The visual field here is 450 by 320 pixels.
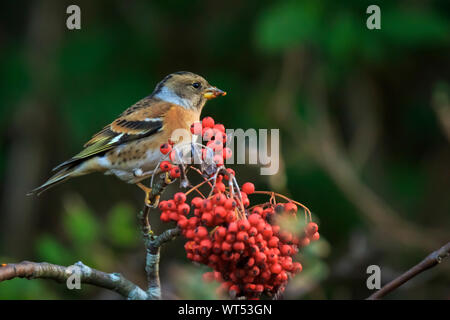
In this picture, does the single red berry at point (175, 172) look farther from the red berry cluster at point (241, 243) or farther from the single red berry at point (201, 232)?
the single red berry at point (201, 232)

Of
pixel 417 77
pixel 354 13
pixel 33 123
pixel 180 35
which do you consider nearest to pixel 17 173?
pixel 33 123

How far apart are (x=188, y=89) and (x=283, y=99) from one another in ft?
4.36

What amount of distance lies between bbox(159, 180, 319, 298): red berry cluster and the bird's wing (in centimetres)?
151

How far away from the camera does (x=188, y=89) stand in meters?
3.51

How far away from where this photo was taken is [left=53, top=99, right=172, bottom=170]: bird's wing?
3266 mm

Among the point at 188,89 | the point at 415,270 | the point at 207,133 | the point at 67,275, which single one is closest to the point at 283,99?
the point at 188,89

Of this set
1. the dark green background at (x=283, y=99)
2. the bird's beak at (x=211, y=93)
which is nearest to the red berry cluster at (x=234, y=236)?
the bird's beak at (x=211, y=93)

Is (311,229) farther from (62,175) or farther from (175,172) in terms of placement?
(62,175)

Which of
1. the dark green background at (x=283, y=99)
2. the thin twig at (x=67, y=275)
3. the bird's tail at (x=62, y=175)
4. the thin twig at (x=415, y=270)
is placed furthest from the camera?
the dark green background at (x=283, y=99)

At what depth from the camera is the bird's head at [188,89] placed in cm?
347

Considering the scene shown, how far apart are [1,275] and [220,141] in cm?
69

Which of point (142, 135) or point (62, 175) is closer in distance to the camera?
point (62, 175)

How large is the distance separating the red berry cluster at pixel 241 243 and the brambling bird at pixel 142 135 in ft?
3.99

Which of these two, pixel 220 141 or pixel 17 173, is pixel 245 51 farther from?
pixel 220 141
